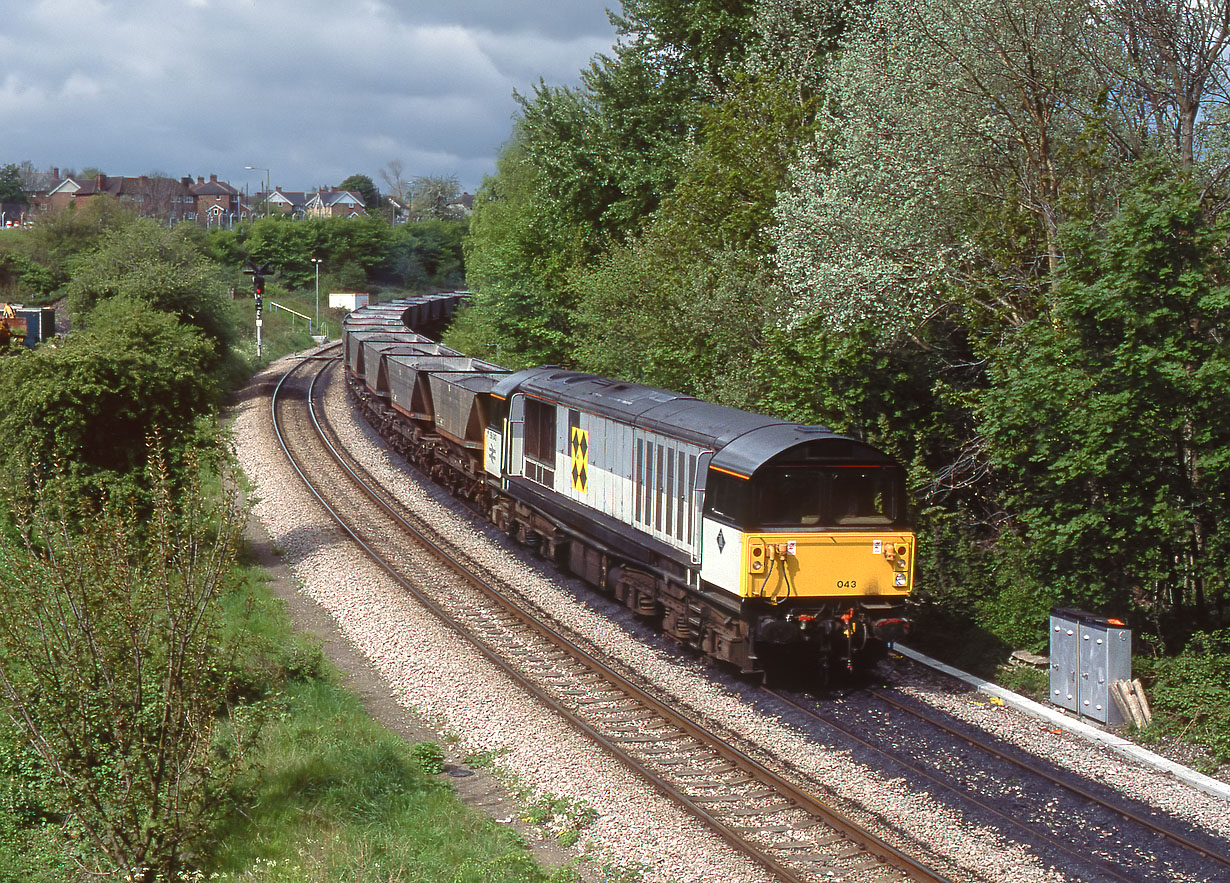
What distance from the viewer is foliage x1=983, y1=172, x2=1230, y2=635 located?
44.6 ft

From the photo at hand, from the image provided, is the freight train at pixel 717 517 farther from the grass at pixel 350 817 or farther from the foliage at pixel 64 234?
the foliage at pixel 64 234

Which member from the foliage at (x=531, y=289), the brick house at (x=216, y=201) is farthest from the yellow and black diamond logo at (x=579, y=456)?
the brick house at (x=216, y=201)

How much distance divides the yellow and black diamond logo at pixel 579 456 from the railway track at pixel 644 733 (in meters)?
2.36

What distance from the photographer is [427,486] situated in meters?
29.5

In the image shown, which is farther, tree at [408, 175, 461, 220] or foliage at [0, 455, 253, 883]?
tree at [408, 175, 461, 220]

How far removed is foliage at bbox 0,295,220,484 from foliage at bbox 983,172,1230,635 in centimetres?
1510

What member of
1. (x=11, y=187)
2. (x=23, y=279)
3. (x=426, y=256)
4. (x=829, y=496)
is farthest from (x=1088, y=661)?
(x=11, y=187)

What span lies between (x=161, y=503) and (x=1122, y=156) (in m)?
16.4

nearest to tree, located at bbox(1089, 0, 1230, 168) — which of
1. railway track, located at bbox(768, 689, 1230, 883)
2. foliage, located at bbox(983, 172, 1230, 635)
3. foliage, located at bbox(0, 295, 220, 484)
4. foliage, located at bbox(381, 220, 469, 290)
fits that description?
foliage, located at bbox(983, 172, 1230, 635)

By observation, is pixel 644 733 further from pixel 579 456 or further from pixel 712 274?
pixel 712 274

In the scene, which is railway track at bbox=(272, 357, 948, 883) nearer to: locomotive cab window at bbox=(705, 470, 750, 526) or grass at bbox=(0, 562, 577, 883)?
grass at bbox=(0, 562, 577, 883)

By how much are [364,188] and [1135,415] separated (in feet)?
541

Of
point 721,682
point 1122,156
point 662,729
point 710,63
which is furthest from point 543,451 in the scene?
point 710,63

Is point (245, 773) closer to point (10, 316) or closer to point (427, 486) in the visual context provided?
point (427, 486)
